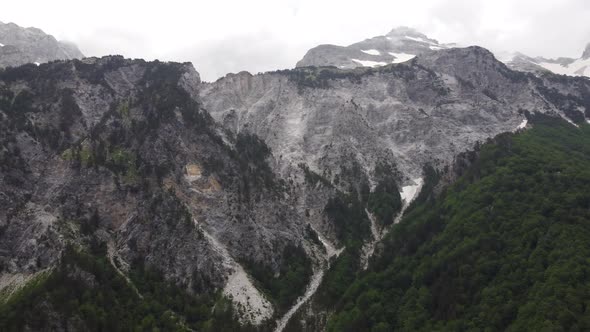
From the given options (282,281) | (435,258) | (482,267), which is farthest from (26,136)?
(482,267)

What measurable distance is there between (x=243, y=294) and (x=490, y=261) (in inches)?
2723

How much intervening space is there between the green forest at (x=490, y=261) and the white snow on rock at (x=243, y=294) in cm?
A: 2029

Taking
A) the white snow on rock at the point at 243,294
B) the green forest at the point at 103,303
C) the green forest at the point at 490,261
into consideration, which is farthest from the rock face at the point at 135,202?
the green forest at the point at 490,261

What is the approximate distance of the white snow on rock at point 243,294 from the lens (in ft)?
471

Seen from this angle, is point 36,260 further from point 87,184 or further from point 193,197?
point 193,197

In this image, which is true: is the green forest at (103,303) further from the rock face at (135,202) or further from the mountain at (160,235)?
the rock face at (135,202)

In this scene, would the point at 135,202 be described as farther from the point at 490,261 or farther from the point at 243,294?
the point at 490,261

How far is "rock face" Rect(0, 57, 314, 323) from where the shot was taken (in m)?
149

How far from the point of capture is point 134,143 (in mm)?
188125

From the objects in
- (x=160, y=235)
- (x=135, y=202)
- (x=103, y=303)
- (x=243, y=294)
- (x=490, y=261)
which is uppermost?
(x=135, y=202)

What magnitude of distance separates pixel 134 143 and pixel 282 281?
2986 inches

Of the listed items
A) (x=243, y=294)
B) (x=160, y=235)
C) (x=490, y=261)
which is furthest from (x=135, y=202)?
(x=490, y=261)

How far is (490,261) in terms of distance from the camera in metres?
134

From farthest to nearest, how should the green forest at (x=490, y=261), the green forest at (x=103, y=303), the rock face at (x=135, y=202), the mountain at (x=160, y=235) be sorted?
the rock face at (x=135, y=202) < the mountain at (x=160, y=235) < the green forest at (x=103, y=303) < the green forest at (x=490, y=261)
